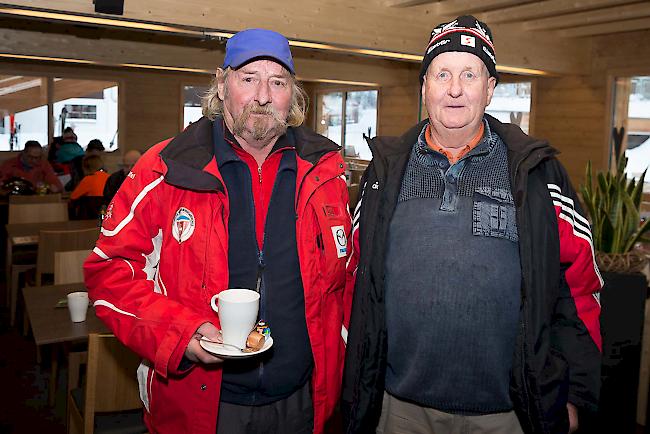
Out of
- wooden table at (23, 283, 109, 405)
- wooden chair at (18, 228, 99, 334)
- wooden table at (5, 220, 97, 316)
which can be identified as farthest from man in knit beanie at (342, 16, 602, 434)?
wooden table at (5, 220, 97, 316)

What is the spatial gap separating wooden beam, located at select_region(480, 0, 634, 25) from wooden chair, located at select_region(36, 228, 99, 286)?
159 inches

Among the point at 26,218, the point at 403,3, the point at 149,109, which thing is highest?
the point at 403,3

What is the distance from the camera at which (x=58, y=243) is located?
4.11 meters

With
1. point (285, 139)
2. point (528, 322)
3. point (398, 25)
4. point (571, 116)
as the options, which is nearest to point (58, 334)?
point (285, 139)

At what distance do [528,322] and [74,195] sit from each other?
481 centimetres

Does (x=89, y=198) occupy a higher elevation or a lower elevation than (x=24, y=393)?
higher

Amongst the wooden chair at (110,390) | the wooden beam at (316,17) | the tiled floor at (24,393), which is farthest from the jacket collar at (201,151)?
the wooden beam at (316,17)

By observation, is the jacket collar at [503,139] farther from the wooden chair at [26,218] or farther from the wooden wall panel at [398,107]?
the wooden wall panel at [398,107]

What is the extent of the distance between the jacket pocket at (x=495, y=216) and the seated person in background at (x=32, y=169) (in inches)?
251

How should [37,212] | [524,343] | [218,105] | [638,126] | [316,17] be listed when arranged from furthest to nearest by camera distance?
[638,126] → [37,212] → [316,17] → [218,105] → [524,343]

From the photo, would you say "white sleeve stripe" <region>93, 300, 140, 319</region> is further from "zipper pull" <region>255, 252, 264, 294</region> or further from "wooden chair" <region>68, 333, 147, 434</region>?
"wooden chair" <region>68, 333, 147, 434</region>

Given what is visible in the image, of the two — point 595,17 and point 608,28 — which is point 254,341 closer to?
point 595,17

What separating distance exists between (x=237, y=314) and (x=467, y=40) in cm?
91

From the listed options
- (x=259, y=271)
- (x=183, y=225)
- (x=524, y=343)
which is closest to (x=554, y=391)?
(x=524, y=343)
